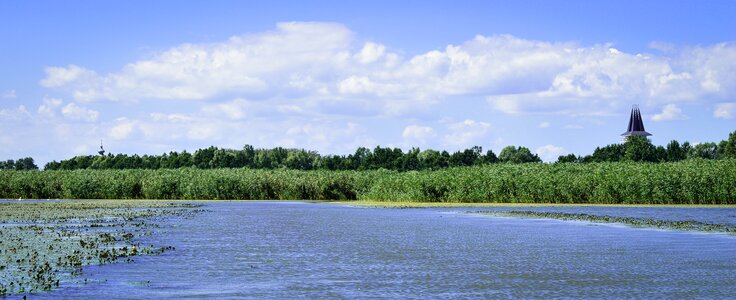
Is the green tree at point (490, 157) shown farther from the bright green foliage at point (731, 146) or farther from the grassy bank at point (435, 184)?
the grassy bank at point (435, 184)

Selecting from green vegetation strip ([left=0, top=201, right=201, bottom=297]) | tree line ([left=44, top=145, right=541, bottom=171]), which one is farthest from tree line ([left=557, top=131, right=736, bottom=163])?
green vegetation strip ([left=0, top=201, right=201, bottom=297])

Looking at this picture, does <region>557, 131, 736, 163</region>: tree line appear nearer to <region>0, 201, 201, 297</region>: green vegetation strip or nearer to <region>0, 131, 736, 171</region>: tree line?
<region>0, 131, 736, 171</region>: tree line

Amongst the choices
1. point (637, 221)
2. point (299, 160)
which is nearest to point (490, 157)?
point (299, 160)

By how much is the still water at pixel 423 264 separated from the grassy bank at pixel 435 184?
28.0m

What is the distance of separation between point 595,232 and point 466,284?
20126 mm

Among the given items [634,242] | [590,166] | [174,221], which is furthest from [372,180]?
[634,242]

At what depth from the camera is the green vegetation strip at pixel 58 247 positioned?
2347 centimetres

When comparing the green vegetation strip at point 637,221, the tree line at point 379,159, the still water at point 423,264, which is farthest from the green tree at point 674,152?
the still water at point 423,264

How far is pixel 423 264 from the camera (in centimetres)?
2841

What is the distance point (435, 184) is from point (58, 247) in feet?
177

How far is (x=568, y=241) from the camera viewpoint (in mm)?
37031

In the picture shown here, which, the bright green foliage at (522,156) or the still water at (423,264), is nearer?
the still water at (423,264)

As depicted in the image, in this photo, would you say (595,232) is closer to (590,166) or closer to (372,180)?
(590,166)

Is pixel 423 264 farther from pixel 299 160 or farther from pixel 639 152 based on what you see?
pixel 299 160
